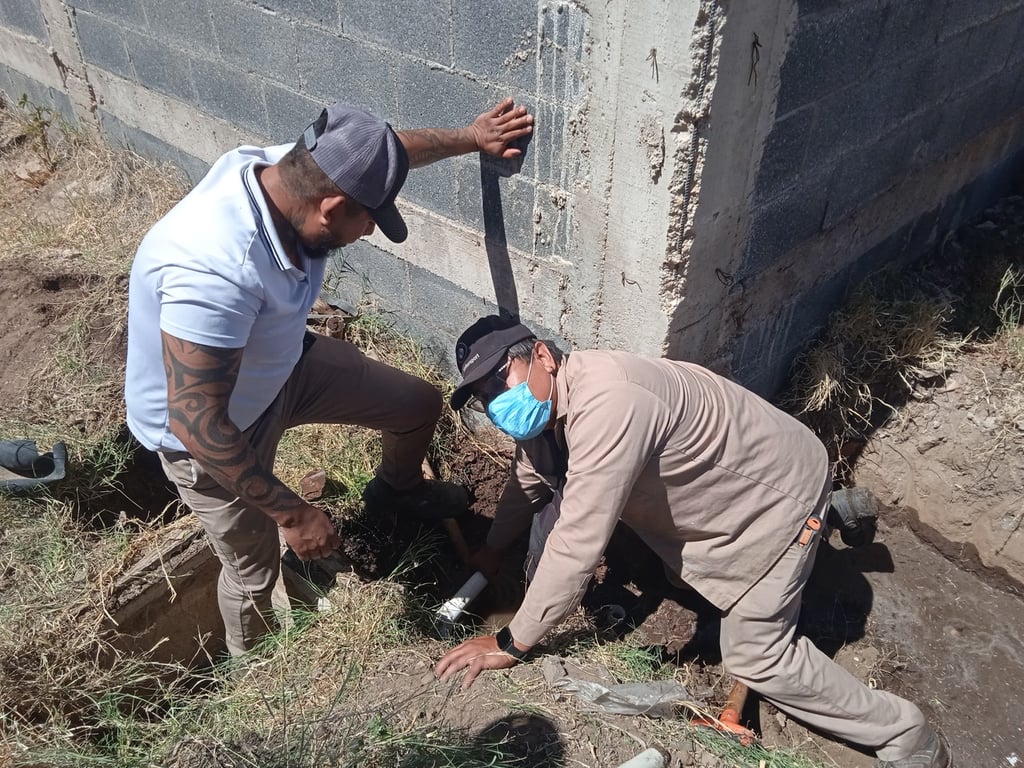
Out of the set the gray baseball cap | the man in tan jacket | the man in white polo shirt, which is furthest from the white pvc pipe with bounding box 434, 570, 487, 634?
the gray baseball cap

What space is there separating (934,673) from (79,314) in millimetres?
4275

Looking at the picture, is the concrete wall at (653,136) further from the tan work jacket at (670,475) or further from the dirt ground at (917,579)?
the dirt ground at (917,579)

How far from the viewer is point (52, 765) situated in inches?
89.9

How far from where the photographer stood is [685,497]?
7.78 feet

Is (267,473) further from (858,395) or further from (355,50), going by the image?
(858,395)

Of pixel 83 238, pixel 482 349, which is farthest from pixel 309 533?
pixel 83 238

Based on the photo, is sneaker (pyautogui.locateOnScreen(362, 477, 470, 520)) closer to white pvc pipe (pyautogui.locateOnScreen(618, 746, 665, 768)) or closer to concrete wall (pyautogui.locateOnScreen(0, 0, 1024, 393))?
concrete wall (pyautogui.locateOnScreen(0, 0, 1024, 393))

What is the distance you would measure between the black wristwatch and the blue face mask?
640mm

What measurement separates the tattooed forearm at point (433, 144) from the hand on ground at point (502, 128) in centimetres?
5

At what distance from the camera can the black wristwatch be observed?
236cm

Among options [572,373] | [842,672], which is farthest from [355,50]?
[842,672]

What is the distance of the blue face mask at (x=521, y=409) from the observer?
88.5 inches

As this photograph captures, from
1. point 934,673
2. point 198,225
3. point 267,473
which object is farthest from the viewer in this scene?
point 934,673

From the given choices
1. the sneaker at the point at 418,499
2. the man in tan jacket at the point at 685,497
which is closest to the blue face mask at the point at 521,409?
the man in tan jacket at the point at 685,497
